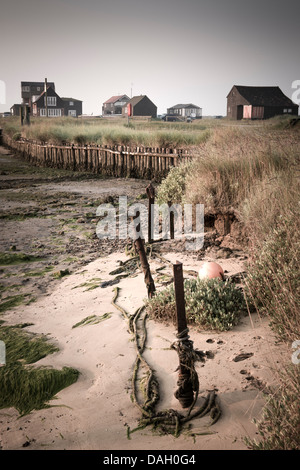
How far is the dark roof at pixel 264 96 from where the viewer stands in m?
54.4

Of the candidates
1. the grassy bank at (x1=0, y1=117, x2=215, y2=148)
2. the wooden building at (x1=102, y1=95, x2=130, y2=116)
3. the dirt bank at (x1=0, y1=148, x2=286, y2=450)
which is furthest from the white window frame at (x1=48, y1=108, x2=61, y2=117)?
the dirt bank at (x1=0, y1=148, x2=286, y2=450)

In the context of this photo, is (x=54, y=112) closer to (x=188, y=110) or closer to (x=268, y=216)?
(x=188, y=110)

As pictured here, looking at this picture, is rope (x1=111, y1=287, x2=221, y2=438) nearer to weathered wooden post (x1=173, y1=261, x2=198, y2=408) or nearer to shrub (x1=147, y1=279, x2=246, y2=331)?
weathered wooden post (x1=173, y1=261, x2=198, y2=408)

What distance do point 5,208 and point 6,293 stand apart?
18.7 feet

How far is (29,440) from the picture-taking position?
3.02m

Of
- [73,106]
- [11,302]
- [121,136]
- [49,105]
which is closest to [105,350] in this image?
[11,302]

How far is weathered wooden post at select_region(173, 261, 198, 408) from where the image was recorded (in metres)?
3.08

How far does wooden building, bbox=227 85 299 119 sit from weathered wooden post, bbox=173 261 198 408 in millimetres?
55051

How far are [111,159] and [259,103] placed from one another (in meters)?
43.9

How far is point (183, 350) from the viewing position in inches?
122

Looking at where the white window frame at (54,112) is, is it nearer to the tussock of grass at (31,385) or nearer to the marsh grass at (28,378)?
the marsh grass at (28,378)

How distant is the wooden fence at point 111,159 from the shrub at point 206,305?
7.02 m

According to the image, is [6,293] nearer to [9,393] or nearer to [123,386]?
Result: [9,393]

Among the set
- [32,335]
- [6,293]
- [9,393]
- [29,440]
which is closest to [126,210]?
[6,293]
